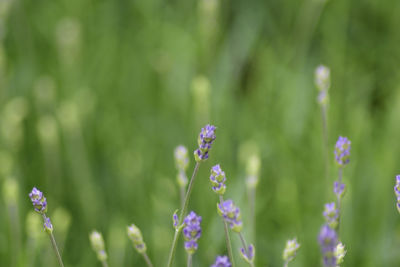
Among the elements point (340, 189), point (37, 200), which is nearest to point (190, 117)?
point (340, 189)

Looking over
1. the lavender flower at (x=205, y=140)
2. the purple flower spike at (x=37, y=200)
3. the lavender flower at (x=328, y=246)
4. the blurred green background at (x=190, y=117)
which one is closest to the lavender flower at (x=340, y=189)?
the lavender flower at (x=328, y=246)

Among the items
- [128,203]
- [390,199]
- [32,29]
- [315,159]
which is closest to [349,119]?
[315,159]

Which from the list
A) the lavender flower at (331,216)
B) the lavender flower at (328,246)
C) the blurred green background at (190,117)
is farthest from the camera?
the blurred green background at (190,117)

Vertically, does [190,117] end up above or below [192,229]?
above

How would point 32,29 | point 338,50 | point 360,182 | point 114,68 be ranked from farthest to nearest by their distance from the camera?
point 32,29 → point 114,68 → point 338,50 → point 360,182

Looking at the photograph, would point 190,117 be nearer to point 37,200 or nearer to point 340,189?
point 340,189

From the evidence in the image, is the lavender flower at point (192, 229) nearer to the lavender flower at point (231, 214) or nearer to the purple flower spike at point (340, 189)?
the lavender flower at point (231, 214)

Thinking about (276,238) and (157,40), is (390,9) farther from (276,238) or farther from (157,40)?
(276,238)
